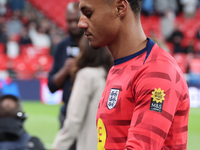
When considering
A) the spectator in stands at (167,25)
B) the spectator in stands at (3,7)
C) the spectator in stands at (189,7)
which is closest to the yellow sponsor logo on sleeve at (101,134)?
the spectator in stands at (167,25)

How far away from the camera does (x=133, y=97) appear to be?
125cm

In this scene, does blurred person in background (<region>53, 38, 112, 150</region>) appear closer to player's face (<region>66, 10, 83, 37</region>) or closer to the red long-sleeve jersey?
player's face (<region>66, 10, 83, 37</region>)

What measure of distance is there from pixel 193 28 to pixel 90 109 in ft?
54.0

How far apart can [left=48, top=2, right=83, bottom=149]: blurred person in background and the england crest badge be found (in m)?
1.81

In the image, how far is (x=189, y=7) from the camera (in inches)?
693

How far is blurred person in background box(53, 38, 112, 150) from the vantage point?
254 centimetres

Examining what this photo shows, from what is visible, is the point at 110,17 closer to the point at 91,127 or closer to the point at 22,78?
the point at 91,127

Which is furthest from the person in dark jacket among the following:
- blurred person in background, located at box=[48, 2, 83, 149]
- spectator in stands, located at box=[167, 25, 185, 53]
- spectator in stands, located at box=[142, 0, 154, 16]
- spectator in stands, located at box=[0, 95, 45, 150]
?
spectator in stands, located at box=[142, 0, 154, 16]

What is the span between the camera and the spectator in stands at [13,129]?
282cm

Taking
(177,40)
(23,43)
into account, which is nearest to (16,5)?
(23,43)

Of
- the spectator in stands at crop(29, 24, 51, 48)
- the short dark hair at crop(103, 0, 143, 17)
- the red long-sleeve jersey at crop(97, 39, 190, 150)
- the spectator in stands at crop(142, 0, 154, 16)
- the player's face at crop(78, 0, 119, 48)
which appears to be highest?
the spectator in stands at crop(142, 0, 154, 16)

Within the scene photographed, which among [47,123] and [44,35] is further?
[44,35]

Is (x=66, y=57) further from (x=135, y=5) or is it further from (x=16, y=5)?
(x=16, y=5)

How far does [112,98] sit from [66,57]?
83.1 inches
